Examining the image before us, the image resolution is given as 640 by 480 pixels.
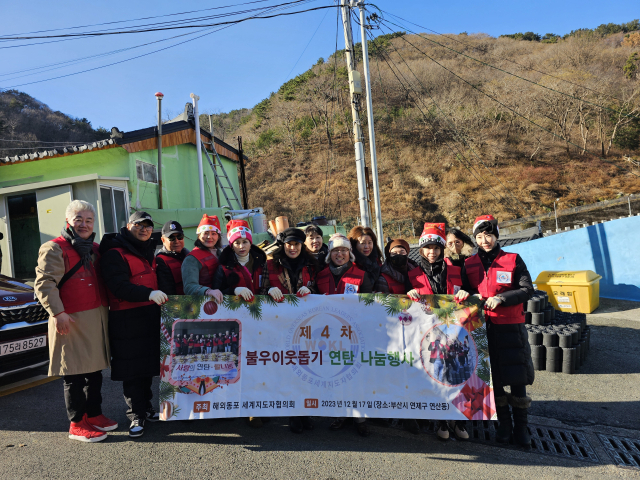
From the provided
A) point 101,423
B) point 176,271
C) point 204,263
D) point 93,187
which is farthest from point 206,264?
point 93,187

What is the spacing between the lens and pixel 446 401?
10.9ft

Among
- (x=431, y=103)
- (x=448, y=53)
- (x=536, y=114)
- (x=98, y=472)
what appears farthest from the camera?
(x=448, y=53)

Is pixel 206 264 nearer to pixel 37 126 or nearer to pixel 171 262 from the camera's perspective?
pixel 171 262

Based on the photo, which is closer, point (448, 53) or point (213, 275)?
point (213, 275)

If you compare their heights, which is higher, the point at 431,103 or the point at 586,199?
the point at 431,103

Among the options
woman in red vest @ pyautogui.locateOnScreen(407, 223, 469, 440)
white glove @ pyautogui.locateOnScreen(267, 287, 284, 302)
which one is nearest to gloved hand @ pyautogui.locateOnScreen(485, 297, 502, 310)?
woman in red vest @ pyautogui.locateOnScreen(407, 223, 469, 440)

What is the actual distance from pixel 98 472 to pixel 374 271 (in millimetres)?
2833

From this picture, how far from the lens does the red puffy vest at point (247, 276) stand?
12.3ft

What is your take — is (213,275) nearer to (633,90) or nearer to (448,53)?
(633,90)

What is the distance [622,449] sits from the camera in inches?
129

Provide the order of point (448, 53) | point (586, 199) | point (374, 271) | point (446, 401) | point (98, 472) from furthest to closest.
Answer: point (448, 53) < point (586, 199) < point (374, 271) < point (446, 401) < point (98, 472)

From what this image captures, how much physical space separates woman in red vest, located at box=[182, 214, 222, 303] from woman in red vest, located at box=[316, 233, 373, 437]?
3.41 ft

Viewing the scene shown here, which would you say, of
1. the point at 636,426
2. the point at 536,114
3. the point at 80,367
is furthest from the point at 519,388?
the point at 536,114

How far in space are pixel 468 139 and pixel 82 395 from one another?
40553 millimetres
